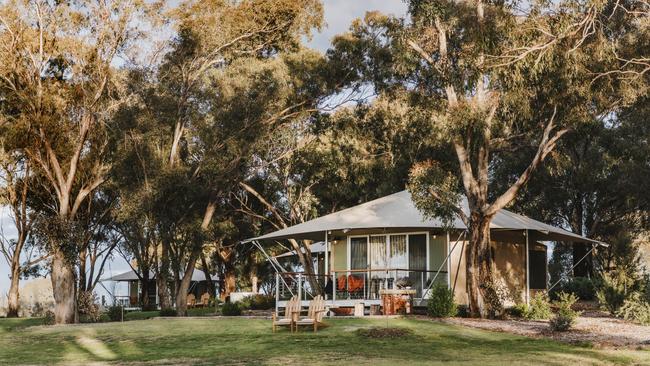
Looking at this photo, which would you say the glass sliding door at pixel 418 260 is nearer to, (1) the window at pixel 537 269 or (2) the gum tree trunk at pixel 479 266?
(2) the gum tree trunk at pixel 479 266

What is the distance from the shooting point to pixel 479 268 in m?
18.8

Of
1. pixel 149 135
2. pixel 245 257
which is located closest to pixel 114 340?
pixel 149 135

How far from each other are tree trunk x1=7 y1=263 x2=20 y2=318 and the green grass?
17.5 m

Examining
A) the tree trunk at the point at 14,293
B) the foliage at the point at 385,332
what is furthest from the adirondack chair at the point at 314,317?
the tree trunk at the point at 14,293

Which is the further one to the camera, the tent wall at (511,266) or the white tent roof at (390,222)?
the tent wall at (511,266)

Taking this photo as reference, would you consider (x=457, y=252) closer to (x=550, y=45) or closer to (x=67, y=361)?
(x=550, y=45)

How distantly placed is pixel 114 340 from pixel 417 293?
995 centimetres

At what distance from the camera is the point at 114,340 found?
48.6 ft

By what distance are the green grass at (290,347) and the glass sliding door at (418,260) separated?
5.32 meters

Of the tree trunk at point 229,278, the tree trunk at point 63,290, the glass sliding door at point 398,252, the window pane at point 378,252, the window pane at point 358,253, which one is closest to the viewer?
the glass sliding door at point 398,252

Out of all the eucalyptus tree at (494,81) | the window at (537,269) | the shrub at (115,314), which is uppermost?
the eucalyptus tree at (494,81)

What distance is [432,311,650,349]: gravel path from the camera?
13445 millimetres

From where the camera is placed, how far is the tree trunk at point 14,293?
33062 millimetres

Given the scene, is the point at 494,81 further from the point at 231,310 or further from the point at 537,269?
the point at 231,310
